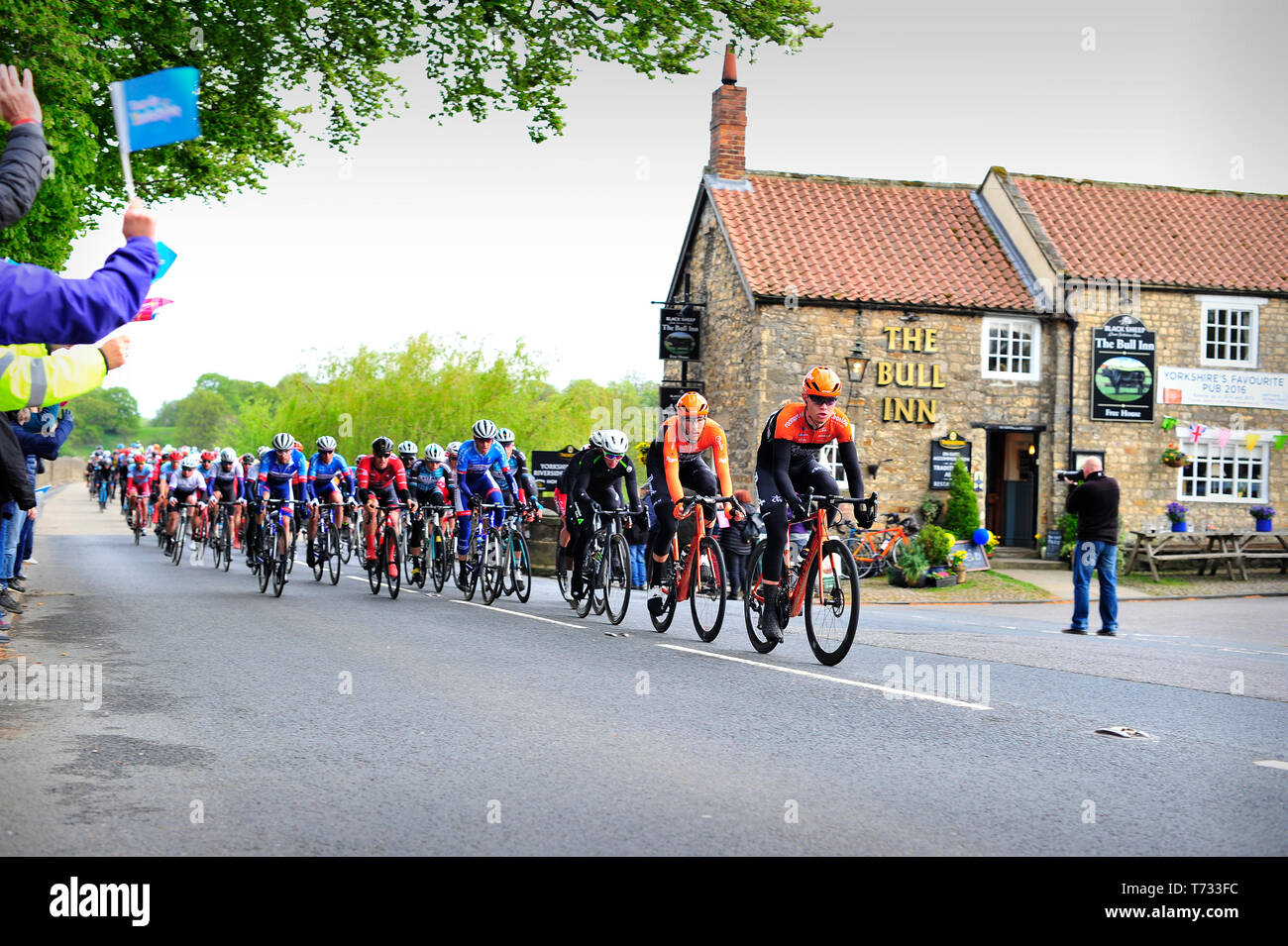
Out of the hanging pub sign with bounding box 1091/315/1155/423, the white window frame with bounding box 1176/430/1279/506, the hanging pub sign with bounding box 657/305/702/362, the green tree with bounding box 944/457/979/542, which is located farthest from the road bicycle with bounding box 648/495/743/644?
the white window frame with bounding box 1176/430/1279/506

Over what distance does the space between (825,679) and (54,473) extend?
108 meters

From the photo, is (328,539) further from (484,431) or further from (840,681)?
(840,681)

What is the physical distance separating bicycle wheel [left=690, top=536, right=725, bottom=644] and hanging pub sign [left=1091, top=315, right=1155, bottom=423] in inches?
838

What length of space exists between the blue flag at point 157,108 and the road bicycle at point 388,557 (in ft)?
37.6

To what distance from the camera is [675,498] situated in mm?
11273

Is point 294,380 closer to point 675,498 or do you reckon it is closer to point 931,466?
point 931,466

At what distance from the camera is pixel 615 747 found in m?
6.36

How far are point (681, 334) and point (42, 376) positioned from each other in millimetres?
29281

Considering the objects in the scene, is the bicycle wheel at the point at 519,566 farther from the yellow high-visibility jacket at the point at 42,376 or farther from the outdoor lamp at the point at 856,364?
the outdoor lamp at the point at 856,364

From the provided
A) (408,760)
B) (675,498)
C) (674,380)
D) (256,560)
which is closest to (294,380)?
(674,380)

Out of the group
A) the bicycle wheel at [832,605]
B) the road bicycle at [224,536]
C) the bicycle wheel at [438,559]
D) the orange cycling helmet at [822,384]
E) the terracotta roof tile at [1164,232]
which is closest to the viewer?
the bicycle wheel at [832,605]

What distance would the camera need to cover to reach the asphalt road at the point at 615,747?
15.5ft

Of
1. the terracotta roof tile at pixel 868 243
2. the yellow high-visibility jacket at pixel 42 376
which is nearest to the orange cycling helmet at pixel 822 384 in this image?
the yellow high-visibility jacket at pixel 42 376

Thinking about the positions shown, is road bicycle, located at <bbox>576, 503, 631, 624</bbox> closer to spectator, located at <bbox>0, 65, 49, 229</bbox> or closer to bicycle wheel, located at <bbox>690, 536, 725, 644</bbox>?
bicycle wheel, located at <bbox>690, 536, 725, 644</bbox>
